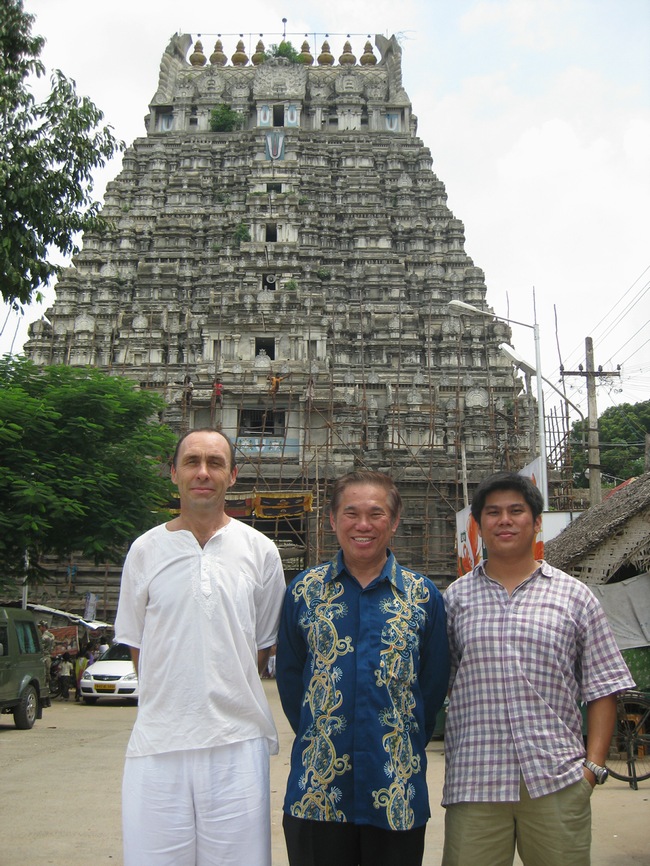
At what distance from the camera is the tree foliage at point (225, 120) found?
41719 mm

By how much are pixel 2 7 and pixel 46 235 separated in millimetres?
2755

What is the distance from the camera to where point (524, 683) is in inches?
Answer: 125

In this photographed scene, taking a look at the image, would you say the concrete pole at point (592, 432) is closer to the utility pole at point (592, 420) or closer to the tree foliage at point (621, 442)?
the utility pole at point (592, 420)

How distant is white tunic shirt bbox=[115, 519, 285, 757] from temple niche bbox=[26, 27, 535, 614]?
1725cm

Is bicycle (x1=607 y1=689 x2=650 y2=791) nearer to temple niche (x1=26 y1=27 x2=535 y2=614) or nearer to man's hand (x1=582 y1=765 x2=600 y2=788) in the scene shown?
man's hand (x1=582 y1=765 x2=600 y2=788)

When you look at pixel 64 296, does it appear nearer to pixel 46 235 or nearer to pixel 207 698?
pixel 46 235

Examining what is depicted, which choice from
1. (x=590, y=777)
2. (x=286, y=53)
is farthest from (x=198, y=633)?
(x=286, y=53)

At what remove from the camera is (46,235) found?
10055 mm

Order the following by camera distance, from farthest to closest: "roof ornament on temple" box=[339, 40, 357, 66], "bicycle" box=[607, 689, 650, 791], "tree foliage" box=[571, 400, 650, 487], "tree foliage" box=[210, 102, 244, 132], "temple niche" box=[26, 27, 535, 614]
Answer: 1. "roof ornament on temple" box=[339, 40, 357, 66]
2. "tree foliage" box=[571, 400, 650, 487]
3. "tree foliage" box=[210, 102, 244, 132]
4. "temple niche" box=[26, 27, 535, 614]
5. "bicycle" box=[607, 689, 650, 791]

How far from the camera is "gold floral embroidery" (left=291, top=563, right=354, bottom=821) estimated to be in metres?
2.97

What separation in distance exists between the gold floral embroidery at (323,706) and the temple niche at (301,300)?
17550 mm

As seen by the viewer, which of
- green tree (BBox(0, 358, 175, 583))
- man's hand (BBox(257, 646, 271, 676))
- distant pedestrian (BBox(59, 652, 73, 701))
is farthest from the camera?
distant pedestrian (BBox(59, 652, 73, 701))

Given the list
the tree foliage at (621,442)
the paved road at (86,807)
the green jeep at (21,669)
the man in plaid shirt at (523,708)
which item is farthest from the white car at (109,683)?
the tree foliage at (621,442)

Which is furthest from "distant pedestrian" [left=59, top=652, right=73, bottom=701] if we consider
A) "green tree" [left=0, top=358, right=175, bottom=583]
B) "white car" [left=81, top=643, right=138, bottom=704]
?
"green tree" [left=0, top=358, right=175, bottom=583]
